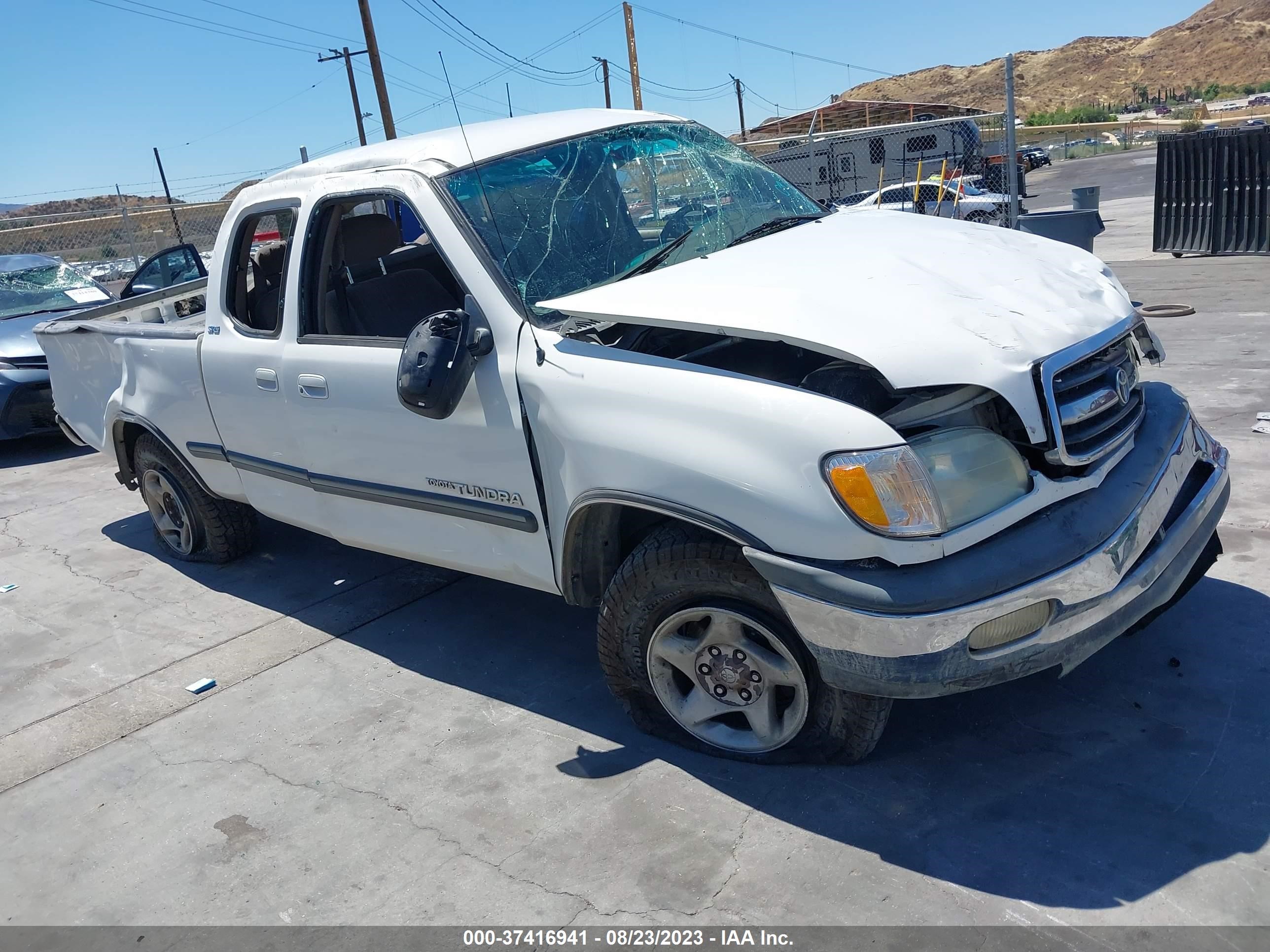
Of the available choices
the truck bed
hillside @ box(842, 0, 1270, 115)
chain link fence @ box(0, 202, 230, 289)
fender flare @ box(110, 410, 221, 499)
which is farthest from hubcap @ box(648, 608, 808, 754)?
hillside @ box(842, 0, 1270, 115)

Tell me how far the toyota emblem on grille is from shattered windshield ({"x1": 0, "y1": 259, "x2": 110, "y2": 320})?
31.0 ft

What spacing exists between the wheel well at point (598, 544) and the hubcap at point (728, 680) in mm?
324

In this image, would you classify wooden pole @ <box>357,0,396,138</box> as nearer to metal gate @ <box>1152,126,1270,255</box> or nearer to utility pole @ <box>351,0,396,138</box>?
utility pole @ <box>351,0,396,138</box>

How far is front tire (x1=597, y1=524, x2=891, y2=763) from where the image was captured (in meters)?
2.93

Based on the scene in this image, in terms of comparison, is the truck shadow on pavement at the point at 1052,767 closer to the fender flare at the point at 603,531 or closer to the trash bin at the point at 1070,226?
the fender flare at the point at 603,531

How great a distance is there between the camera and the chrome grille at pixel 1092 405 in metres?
2.75

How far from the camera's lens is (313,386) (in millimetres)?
4031

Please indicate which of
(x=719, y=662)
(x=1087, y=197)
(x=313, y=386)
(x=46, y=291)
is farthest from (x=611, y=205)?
(x=1087, y=197)

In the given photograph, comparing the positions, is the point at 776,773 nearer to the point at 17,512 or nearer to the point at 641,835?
the point at 641,835

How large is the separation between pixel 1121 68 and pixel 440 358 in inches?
5263

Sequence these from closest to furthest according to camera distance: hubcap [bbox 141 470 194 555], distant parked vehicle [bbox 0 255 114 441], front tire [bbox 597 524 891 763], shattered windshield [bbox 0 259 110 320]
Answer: front tire [bbox 597 524 891 763] < hubcap [bbox 141 470 194 555] < distant parked vehicle [bbox 0 255 114 441] < shattered windshield [bbox 0 259 110 320]

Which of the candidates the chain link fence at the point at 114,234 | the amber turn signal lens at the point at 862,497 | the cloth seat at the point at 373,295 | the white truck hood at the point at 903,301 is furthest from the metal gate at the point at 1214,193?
the chain link fence at the point at 114,234

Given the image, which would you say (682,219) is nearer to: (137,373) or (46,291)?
(137,373)

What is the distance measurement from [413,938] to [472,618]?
201 centimetres
